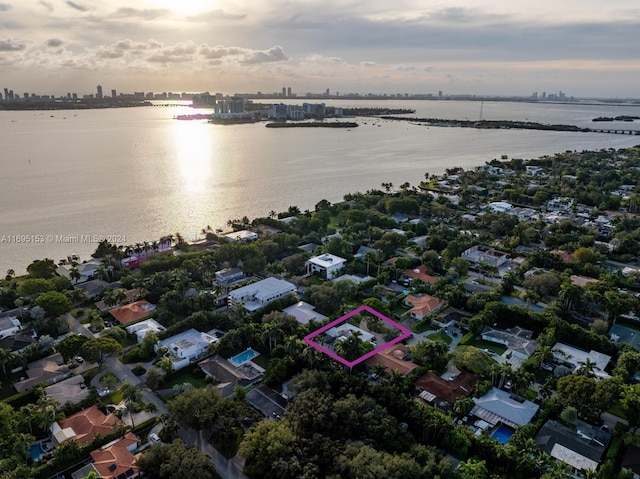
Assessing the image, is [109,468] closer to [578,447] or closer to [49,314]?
[49,314]

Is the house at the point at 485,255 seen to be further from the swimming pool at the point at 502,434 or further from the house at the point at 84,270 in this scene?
the house at the point at 84,270

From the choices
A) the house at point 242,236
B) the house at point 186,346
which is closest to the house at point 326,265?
the house at point 242,236

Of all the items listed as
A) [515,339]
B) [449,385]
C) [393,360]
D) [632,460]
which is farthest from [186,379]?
[632,460]

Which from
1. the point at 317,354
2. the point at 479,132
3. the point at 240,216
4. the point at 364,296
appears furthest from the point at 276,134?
the point at 317,354

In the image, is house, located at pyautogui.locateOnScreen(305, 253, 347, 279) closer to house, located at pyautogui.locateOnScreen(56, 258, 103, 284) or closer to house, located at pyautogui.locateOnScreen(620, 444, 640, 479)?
house, located at pyautogui.locateOnScreen(56, 258, 103, 284)

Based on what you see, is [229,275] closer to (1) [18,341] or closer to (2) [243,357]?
(2) [243,357]

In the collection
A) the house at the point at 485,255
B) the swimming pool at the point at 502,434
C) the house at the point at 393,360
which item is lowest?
the swimming pool at the point at 502,434

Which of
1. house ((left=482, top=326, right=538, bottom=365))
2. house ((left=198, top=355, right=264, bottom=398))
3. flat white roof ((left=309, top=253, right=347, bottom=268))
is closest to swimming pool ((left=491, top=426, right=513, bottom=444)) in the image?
house ((left=482, top=326, right=538, bottom=365))
